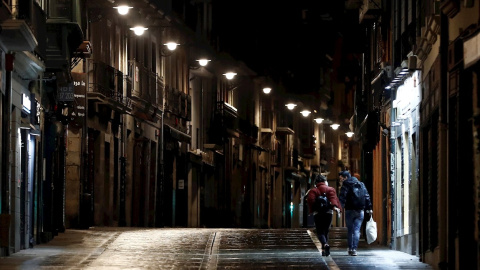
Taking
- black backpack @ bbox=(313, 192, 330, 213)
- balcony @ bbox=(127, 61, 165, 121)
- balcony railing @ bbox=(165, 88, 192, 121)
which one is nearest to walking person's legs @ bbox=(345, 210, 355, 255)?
black backpack @ bbox=(313, 192, 330, 213)

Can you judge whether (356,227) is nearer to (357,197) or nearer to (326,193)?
(357,197)

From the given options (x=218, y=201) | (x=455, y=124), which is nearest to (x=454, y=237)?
(x=455, y=124)

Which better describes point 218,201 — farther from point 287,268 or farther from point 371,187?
point 287,268

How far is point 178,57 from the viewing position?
52.1 metres

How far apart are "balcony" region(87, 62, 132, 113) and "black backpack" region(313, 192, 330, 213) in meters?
14.4

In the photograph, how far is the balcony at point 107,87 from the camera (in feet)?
Result: 127

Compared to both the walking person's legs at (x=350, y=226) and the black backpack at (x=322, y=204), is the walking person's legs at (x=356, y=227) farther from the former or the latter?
the black backpack at (x=322, y=204)

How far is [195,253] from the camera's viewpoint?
82.8 feet

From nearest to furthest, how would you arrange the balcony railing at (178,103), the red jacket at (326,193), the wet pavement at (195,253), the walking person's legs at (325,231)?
1. the wet pavement at (195,253)
2. the walking person's legs at (325,231)
3. the red jacket at (326,193)
4. the balcony railing at (178,103)

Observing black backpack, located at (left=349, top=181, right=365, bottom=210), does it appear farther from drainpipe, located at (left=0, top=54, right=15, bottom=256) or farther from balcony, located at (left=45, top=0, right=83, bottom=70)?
balcony, located at (left=45, top=0, right=83, bottom=70)

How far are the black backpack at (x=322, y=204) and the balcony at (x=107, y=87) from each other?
14389mm

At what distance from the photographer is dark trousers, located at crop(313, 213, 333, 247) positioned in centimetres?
2512

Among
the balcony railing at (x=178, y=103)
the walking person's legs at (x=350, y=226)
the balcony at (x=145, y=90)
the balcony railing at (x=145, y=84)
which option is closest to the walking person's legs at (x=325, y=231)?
the walking person's legs at (x=350, y=226)

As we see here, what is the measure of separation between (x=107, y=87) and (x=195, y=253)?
15.6 m
